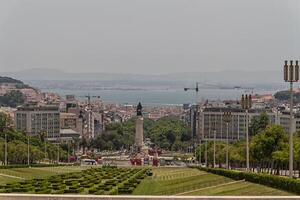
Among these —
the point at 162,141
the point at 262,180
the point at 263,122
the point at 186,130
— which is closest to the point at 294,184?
the point at 262,180

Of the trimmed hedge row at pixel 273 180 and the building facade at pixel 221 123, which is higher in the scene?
the trimmed hedge row at pixel 273 180

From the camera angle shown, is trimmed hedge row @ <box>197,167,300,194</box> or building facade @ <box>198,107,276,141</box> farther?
building facade @ <box>198,107,276,141</box>

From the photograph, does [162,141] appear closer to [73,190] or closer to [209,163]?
[209,163]

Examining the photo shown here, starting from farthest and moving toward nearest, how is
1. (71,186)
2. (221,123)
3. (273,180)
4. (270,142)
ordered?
(221,123)
(270,142)
(71,186)
(273,180)

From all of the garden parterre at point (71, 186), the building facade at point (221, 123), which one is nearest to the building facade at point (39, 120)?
the building facade at point (221, 123)

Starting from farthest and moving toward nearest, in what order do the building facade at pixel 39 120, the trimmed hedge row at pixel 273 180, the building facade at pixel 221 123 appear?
the building facade at pixel 39 120 < the building facade at pixel 221 123 < the trimmed hedge row at pixel 273 180

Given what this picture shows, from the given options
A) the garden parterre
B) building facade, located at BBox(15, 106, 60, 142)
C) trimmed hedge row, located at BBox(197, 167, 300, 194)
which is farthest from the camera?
building facade, located at BBox(15, 106, 60, 142)

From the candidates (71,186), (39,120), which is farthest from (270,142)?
(39,120)

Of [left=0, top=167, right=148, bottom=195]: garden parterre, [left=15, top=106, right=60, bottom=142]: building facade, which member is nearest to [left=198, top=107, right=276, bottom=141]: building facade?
[left=15, top=106, right=60, bottom=142]: building facade

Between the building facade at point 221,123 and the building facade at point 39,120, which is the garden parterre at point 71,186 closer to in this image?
the building facade at point 221,123

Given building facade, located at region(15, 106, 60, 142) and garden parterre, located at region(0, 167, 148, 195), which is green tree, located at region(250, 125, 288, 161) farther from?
building facade, located at region(15, 106, 60, 142)

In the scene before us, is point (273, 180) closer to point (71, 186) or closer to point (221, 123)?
point (71, 186)
